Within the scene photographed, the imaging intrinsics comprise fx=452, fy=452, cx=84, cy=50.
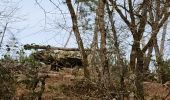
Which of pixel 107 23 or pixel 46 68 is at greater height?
pixel 107 23

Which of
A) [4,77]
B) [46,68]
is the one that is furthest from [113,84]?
[46,68]

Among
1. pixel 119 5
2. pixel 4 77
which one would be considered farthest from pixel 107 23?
pixel 4 77

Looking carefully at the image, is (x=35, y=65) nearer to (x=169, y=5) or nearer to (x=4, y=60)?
(x=4, y=60)

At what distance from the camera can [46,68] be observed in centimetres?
1446

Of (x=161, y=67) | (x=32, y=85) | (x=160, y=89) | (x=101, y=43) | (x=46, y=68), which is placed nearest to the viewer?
(x=101, y=43)

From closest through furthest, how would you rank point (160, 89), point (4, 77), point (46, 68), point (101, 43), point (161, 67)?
point (101, 43) < point (161, 67) < point (4, 77) < point (46, 68) < point (160, 89)

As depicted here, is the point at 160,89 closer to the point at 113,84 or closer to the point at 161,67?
the point at 161,67

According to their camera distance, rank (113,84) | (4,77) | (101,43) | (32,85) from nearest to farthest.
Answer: (113,84) → (101,43) → (4,77) → (32,85)

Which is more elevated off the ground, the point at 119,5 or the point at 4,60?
the point at 119,5

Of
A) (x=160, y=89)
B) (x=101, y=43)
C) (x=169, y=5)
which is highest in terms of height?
(x=169, y=5)

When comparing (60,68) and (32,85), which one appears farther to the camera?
(60,68)

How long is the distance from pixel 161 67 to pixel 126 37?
3.76ft

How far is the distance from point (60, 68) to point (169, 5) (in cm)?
814

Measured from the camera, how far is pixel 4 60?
11.3 meters
